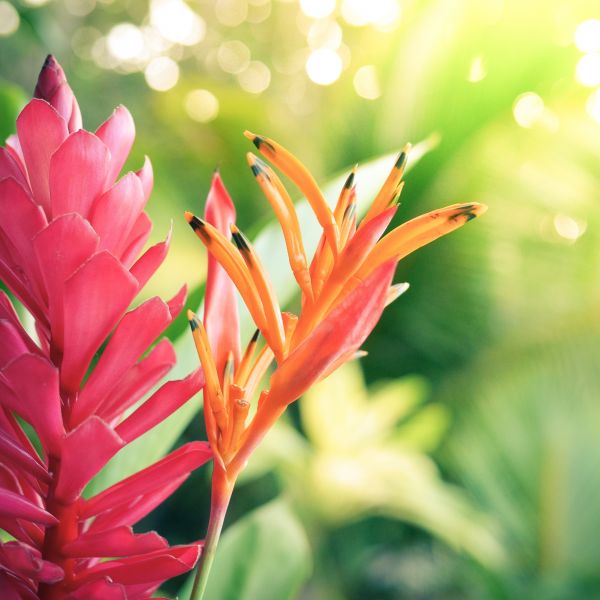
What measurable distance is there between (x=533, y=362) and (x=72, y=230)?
225 cm

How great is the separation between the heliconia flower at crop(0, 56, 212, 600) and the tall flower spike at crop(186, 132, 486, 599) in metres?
0.01

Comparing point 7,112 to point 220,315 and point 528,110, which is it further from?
point 528,110

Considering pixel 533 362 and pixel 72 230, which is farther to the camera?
pixel 533 362

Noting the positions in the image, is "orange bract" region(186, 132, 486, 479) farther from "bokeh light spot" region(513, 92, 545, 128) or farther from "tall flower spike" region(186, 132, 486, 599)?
"bokeh light spot" region(513, 92, 545, 128)

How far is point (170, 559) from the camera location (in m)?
0.23

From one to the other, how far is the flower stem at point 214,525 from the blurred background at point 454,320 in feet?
4.32

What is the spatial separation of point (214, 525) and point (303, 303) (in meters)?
0.07

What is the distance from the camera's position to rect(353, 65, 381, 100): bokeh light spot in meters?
2.28

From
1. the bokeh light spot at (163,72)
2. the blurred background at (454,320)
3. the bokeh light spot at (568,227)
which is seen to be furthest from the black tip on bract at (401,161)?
the bokeh light spot at (163,72)

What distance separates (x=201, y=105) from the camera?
2717 millimetres

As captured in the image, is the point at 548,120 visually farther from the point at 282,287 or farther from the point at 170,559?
the point at 170,559

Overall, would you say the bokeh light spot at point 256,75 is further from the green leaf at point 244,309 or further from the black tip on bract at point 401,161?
the black tip on bract at point 401,161

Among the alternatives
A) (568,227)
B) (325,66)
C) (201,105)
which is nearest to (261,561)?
(568,227)

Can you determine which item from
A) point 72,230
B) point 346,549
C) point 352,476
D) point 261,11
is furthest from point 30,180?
point 261,11
